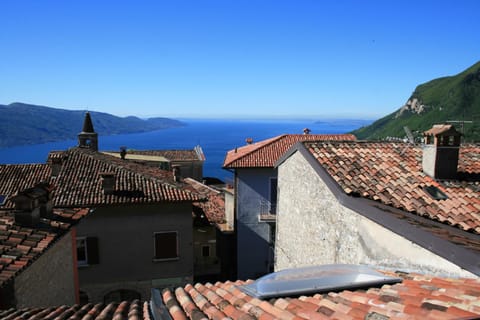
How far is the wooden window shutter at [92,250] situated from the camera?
41.3ft

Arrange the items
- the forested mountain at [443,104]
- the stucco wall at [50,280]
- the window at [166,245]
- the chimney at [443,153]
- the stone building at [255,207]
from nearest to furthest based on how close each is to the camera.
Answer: the stucco wall at [50,280]
the chimney at [443,153]
the window at [166,245]
the stone building at [255,207]
the forested mountain at [443,104]

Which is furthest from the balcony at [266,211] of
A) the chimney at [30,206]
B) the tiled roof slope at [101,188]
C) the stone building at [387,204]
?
the chimney at [30,206]

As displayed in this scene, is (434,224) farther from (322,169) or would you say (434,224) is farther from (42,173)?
(42,173)

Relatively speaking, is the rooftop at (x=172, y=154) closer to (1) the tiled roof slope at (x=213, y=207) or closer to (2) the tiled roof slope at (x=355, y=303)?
(1) the tiled roof slope at (x=213, y=207)

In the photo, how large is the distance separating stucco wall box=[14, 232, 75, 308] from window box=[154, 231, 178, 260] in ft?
17.6

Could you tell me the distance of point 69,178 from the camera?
13664 mm

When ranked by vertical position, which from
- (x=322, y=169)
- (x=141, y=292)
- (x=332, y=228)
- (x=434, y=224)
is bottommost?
(x=141, y=292)

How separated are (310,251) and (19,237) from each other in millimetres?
6675

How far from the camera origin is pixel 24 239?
6.46 m

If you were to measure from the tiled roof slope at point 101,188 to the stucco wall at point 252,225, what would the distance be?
5393mm

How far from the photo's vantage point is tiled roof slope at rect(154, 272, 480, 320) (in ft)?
10.0

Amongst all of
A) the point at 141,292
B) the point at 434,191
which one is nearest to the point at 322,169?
the point at 434,191

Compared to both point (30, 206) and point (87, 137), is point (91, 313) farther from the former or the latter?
point (87, 137)

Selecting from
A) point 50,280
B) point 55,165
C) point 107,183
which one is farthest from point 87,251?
point 55,165
